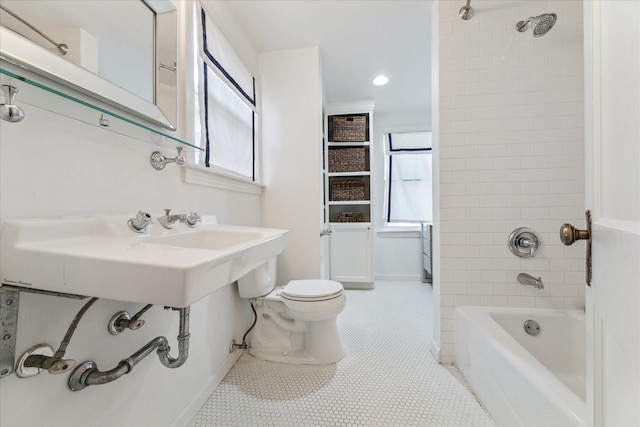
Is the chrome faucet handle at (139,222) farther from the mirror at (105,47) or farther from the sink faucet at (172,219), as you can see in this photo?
the mirror at (105,47)

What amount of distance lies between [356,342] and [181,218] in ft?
4.79

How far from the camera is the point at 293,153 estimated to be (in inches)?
81.8

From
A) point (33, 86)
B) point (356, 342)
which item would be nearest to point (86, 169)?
point (33, 86)

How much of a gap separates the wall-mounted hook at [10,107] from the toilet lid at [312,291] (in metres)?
1.28

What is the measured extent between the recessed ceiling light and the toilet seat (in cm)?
205

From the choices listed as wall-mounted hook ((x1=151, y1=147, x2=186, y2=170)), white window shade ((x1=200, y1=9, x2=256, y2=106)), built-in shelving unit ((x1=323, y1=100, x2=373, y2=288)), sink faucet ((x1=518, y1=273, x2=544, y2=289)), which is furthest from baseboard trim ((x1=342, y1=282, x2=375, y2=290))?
wall-mounted hook ((x1=151, y1=147, x2=186, y2=170))

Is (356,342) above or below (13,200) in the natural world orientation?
below

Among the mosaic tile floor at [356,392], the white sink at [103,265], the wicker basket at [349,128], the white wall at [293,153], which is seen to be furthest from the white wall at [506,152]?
the wicker basket at [349,128]

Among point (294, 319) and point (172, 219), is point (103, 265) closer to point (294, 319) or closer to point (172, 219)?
point (172, 219)

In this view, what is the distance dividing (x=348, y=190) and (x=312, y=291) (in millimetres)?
1740

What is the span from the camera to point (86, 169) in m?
0.75

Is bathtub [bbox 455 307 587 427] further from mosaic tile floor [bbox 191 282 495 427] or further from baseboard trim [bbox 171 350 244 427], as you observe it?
baseboard trim [bbox 171 350 244 427]

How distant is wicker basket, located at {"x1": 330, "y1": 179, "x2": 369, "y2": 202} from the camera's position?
3.06 meters

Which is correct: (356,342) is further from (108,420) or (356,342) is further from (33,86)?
(33,86)
